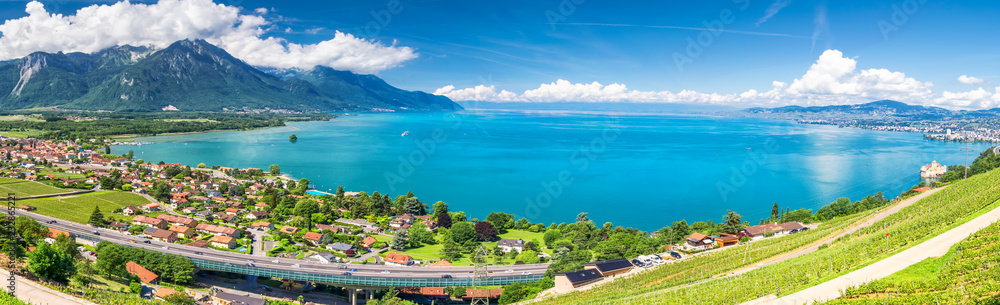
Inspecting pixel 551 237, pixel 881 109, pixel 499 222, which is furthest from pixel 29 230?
pixel 881 109

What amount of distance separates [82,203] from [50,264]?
49.7 feet

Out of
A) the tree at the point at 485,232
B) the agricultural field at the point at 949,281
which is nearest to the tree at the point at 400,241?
the tree at the point at 485,232

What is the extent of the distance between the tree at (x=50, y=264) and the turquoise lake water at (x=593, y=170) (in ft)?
61.3

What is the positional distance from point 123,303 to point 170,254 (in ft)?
14.0

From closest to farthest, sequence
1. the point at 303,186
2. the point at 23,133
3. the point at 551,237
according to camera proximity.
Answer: the point at 551,237 → the point at 303,186 → the point at 23,133

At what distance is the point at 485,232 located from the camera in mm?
22844

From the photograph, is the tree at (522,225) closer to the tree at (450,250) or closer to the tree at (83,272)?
the tree at (450,250)

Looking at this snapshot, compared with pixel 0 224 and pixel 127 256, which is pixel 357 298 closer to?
pixel 127 256

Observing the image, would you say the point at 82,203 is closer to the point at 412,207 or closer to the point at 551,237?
the point at 412,207

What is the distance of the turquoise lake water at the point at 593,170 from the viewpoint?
105 feet

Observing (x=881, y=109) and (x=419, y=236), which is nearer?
(x=419, y=236)

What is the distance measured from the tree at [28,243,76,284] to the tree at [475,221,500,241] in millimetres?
14046

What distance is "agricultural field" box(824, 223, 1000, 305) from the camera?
792cm

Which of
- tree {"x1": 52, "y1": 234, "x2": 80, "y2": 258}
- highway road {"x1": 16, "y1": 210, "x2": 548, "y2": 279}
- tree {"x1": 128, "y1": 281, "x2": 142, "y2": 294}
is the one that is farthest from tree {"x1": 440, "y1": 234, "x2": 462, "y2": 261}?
tree {"x1": 52, "y1": 234, "x2": 80, "y2": 258}
